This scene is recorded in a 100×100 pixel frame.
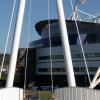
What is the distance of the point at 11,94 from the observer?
746 inches

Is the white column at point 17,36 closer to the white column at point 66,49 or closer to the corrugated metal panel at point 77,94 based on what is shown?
the white column at point 66,49

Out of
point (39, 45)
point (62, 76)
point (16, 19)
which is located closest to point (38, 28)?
point (39, 45)

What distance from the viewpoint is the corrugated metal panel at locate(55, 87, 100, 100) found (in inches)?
695

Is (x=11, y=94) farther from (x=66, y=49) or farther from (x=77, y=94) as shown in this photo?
(x=66, y=49)

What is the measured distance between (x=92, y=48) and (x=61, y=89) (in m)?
68.9

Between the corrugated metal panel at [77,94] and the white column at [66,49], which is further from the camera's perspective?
the white column at [66,49]

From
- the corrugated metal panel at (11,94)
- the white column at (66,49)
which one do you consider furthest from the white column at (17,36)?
the corrugated metal panel at (11,94)

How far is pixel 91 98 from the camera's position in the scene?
58.2 feet

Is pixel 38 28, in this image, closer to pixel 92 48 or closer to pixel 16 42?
pixel 92 48

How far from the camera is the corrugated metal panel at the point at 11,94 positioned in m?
18.0

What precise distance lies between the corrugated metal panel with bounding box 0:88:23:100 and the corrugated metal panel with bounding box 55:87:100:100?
1.82m

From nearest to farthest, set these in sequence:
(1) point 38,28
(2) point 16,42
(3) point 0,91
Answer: (3) point 0,91, (2) point 16,42, (1) point 38,28

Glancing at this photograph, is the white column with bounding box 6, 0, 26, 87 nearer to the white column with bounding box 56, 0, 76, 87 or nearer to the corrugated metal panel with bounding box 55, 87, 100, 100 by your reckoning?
the white column with bounding box 56, 0, 76, 87

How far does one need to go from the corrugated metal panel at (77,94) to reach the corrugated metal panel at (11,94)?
5.98 feet
